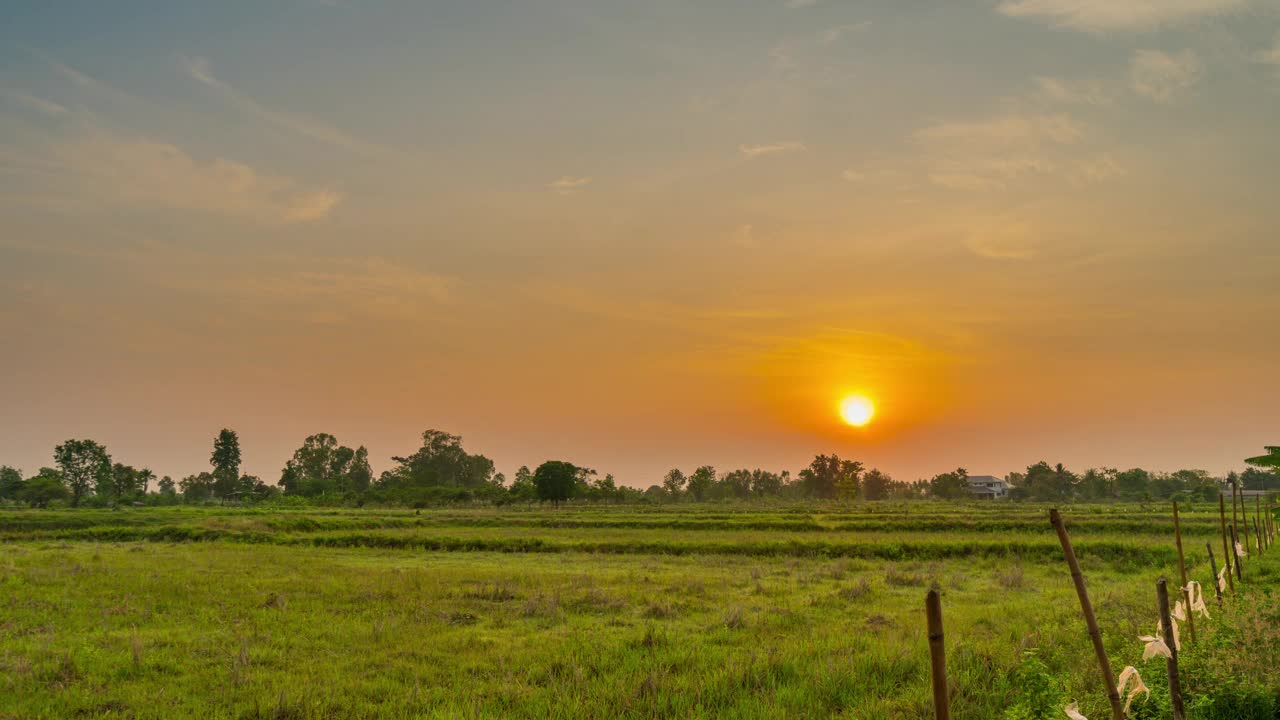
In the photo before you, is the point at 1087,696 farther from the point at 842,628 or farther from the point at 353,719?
the point at 353,719

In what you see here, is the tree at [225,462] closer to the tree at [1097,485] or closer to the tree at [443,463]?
the tree at [443,463]

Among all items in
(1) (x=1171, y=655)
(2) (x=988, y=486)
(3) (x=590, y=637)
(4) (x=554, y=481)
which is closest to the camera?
(1) (x=1171, y=655)

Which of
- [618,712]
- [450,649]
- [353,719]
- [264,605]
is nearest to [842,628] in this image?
[618,712]

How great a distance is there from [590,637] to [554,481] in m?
82.9

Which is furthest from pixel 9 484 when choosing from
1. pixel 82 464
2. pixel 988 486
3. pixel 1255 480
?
pixel 1255 480

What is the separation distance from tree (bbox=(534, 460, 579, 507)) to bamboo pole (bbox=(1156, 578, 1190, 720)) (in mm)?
89935

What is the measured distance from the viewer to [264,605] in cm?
1695

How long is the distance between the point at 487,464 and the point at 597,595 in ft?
596

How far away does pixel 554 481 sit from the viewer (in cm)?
9431

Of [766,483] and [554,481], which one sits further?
[766,483]

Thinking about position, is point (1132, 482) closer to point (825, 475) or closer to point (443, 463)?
point (825, 475)

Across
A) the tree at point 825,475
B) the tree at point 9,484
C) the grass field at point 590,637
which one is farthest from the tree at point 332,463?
the grass field at point 590,637

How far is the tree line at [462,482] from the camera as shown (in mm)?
109688

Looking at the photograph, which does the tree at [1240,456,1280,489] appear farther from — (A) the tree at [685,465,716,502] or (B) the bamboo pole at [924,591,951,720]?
(B) the bamboo pole at [924,591,951,720]
